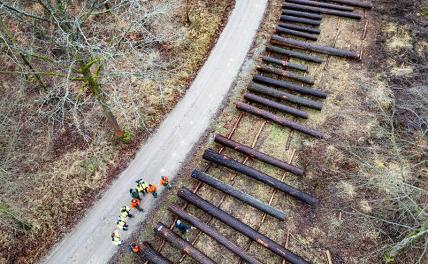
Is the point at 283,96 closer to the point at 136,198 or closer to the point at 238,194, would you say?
the point at 238,194

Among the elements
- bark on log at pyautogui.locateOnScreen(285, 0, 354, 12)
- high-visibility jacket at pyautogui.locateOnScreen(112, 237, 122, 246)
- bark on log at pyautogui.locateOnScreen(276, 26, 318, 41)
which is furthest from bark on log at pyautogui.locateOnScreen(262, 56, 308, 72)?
high-visibility jacket at pyautogui.locateOnScreen(112, 237, 122, 246)

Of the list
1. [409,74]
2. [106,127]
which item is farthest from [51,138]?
[409,74]

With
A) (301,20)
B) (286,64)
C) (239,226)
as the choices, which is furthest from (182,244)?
(301,20)

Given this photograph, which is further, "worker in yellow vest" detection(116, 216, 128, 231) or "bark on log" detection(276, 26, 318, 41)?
"bark on log" detection(276, 26, 318, 41)

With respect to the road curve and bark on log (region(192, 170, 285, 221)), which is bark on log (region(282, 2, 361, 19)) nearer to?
the road curve

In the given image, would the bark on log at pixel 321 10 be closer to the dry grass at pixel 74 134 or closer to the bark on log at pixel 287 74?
the dry grass at pixel 74 134
